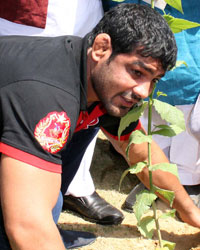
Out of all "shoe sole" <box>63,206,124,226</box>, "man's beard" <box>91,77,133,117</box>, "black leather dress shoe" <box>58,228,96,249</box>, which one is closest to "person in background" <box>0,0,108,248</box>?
"black leather dress shoe" <box>58,228,96,249</box>

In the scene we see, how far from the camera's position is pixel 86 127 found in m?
1.84

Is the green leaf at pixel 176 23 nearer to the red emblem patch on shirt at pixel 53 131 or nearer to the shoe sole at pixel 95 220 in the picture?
the red emblem patch on shirt at pixel 53 131

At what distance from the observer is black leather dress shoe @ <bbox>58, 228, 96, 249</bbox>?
199cm

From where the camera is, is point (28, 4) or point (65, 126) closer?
Answer: point (65, 126)

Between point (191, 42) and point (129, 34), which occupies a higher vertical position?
point (129, 34)

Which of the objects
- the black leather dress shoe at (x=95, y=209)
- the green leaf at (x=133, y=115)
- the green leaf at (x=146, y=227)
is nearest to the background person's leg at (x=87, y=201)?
the black leather dress shoe at (x=95, y=209)

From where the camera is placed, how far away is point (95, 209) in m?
2.21

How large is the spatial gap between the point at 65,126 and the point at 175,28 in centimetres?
49

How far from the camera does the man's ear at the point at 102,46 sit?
1.41 meters

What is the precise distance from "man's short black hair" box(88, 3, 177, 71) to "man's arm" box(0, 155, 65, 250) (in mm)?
472

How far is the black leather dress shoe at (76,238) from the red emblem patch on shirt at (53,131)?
2.69 ft

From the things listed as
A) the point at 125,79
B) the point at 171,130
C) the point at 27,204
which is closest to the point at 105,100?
the point at 125,79

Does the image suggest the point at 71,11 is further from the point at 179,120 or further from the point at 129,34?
the point at 179,120

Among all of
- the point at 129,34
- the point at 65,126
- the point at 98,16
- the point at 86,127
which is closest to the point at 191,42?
the point at 98,16
